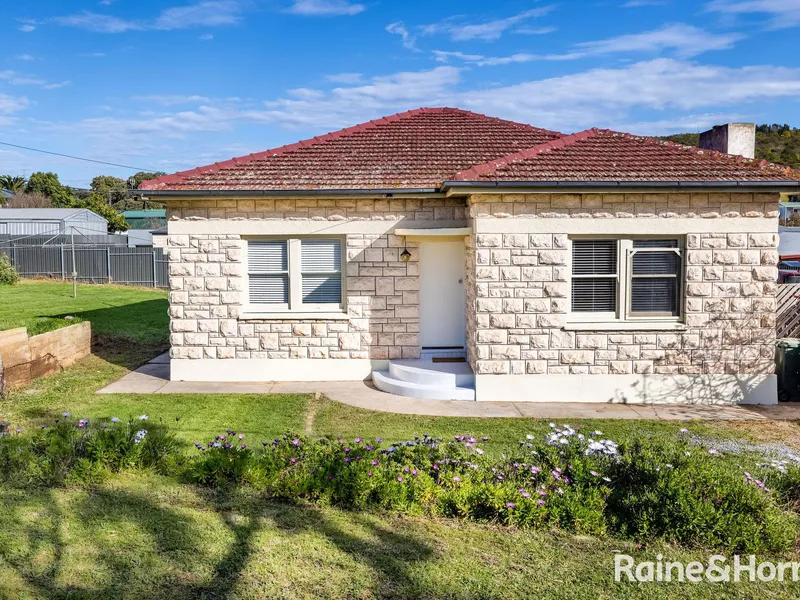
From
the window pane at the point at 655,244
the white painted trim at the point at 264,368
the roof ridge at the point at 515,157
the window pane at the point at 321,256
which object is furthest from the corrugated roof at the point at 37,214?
the window pane at the point at 655,244

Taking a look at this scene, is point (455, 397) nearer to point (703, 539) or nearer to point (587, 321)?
point (587, 321)

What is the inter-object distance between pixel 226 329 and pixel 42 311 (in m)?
9.51

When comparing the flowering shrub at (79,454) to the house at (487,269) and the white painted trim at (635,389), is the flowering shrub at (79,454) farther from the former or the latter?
the white painted trim at (635,389)

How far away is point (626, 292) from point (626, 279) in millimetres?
206

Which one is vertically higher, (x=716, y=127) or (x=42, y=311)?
(x=716, y=127)

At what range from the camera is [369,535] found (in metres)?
4.96

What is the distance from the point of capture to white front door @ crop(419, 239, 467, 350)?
11766 millimetres

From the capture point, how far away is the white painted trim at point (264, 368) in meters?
11.6

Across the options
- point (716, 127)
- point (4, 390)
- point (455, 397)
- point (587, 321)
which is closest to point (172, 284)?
point (4, 390)

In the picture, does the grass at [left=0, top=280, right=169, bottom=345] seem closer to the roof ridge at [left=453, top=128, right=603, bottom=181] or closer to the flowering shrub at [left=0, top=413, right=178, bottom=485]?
the flowering shrub at [left=0, top=413, right=178, bottom=485]

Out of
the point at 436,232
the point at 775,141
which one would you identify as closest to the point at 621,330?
the point at 436,232

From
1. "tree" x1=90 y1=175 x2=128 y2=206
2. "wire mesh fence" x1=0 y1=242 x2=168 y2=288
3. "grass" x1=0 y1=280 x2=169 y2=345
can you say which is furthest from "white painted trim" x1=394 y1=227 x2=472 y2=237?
"tree" x1=90 y1=175 x2=128 y2=206

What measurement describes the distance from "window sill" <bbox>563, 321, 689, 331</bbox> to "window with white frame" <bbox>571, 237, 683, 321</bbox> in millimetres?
88

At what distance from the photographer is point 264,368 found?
1162 cm
